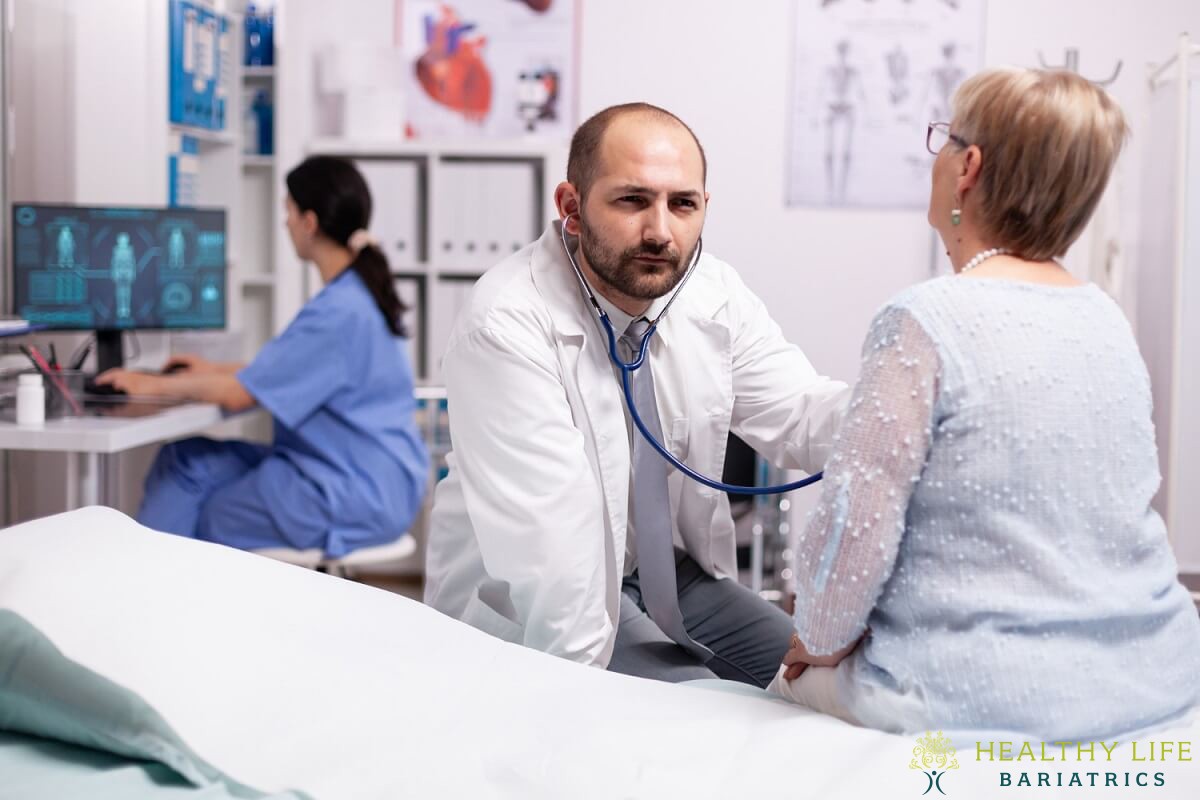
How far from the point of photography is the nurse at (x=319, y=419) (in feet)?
8.81

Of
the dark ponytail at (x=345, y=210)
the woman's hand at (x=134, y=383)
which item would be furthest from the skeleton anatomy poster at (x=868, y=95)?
the woman's hand at (x=134, y=383)

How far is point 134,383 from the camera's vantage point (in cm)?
273

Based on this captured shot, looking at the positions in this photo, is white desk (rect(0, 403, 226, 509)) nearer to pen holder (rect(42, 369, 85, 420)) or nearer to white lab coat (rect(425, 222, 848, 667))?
pen holder (rect(42, 369, 85, 420))

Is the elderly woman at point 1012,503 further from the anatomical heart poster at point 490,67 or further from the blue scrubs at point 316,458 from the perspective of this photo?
the anatomical heart poster at point 490,67

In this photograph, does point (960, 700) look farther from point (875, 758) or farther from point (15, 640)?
point (15, 640)

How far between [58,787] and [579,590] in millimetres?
637

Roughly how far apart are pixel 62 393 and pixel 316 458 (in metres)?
0.57

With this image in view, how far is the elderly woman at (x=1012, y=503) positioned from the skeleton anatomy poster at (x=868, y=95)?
3.07 metres

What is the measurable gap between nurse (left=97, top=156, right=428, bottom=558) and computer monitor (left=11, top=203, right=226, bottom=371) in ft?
0.71

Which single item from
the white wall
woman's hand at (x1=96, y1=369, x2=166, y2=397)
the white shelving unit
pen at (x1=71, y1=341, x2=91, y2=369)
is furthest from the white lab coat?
the white wall

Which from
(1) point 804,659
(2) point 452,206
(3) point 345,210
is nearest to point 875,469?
(1) point 804,659

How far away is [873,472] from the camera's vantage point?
103cm

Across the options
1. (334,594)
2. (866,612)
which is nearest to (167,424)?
(334,594)

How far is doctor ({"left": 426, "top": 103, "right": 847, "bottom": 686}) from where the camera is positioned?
1.44 metres
